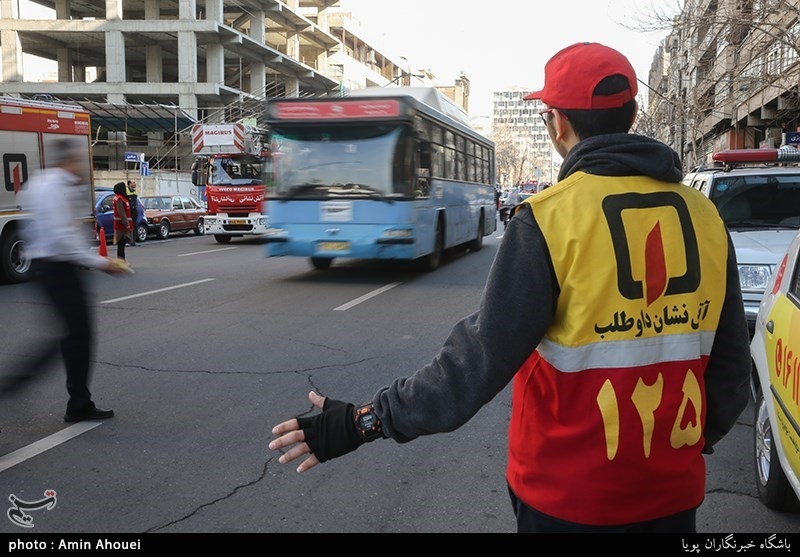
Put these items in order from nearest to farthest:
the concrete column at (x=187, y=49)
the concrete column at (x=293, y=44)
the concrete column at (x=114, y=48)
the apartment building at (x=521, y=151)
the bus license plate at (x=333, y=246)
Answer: the bus license plate at (x=333, y=246)
the concrete column at (x=114, y=48)
the concrete column at (x=187, y=49)
the concrete column at (x=293, y=44)
the apartment building at (x=521, y=151)

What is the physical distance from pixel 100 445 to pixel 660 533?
400 cm

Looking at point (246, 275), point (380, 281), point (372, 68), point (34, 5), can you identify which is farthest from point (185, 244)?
point (372, 68)

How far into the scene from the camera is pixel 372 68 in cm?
8762

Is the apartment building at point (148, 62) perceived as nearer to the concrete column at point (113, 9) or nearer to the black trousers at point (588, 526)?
the concrete column at point (113, 9)

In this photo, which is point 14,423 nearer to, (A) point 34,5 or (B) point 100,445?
(B) point 100,445

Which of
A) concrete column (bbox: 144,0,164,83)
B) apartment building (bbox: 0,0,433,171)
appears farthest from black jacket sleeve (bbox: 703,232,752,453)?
concrete column (bbox: 144,0,164,83)

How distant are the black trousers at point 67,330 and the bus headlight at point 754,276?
5618 millimetres

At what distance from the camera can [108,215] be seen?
71.7 feet

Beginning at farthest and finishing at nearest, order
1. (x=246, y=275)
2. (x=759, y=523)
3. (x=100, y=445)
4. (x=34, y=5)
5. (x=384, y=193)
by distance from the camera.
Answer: (x=34, y=5), (x=246, y=275), (x=384, y=193), (x=100, y=445), (x=759, y=523)

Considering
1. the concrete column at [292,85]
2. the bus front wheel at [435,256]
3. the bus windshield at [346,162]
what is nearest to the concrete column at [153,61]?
the concrete column at [292,85]

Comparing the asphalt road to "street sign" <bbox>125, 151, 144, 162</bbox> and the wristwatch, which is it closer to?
the wristwatch

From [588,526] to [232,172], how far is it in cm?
2266

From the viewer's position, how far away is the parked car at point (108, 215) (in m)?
21.7

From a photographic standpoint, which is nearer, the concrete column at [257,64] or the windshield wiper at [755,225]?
the windshield wiper at [755,225]
